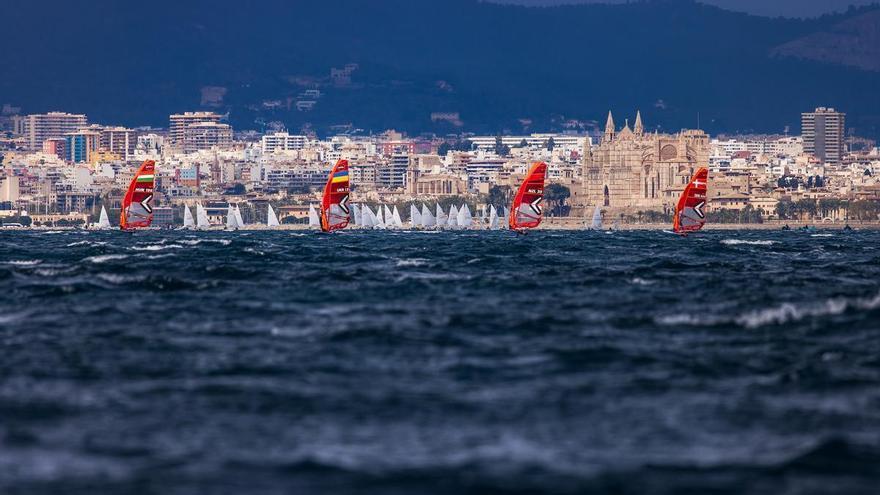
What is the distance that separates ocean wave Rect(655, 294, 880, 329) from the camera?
43188 millimetres

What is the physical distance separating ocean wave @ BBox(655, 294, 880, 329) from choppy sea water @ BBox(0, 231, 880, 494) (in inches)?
4.8

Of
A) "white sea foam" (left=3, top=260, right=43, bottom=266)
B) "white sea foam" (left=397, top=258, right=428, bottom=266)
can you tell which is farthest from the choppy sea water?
"white sea foam" (left=397, top=258, right=428, bottom=266)

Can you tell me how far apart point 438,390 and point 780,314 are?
15.2 metres

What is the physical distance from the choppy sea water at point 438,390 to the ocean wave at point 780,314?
0.12 metres

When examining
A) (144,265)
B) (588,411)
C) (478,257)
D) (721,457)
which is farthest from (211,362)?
(478,257)

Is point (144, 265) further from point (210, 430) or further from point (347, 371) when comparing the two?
point (210, 430)

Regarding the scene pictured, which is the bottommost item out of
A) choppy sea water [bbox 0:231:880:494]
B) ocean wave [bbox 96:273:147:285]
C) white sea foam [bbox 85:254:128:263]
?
choppy sea water [bbox 0:231:880:494]

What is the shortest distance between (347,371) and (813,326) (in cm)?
1273

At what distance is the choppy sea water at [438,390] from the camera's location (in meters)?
25.7

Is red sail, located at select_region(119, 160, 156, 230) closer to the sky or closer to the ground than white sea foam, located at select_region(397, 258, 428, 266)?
closer to the sky

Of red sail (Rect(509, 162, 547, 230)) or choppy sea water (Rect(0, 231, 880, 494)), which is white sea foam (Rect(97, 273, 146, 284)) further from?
red sail (Rect(509, 162, 547, 230))

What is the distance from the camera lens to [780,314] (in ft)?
147

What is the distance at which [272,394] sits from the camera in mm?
31719

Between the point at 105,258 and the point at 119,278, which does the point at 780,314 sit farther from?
the point at 105,258
